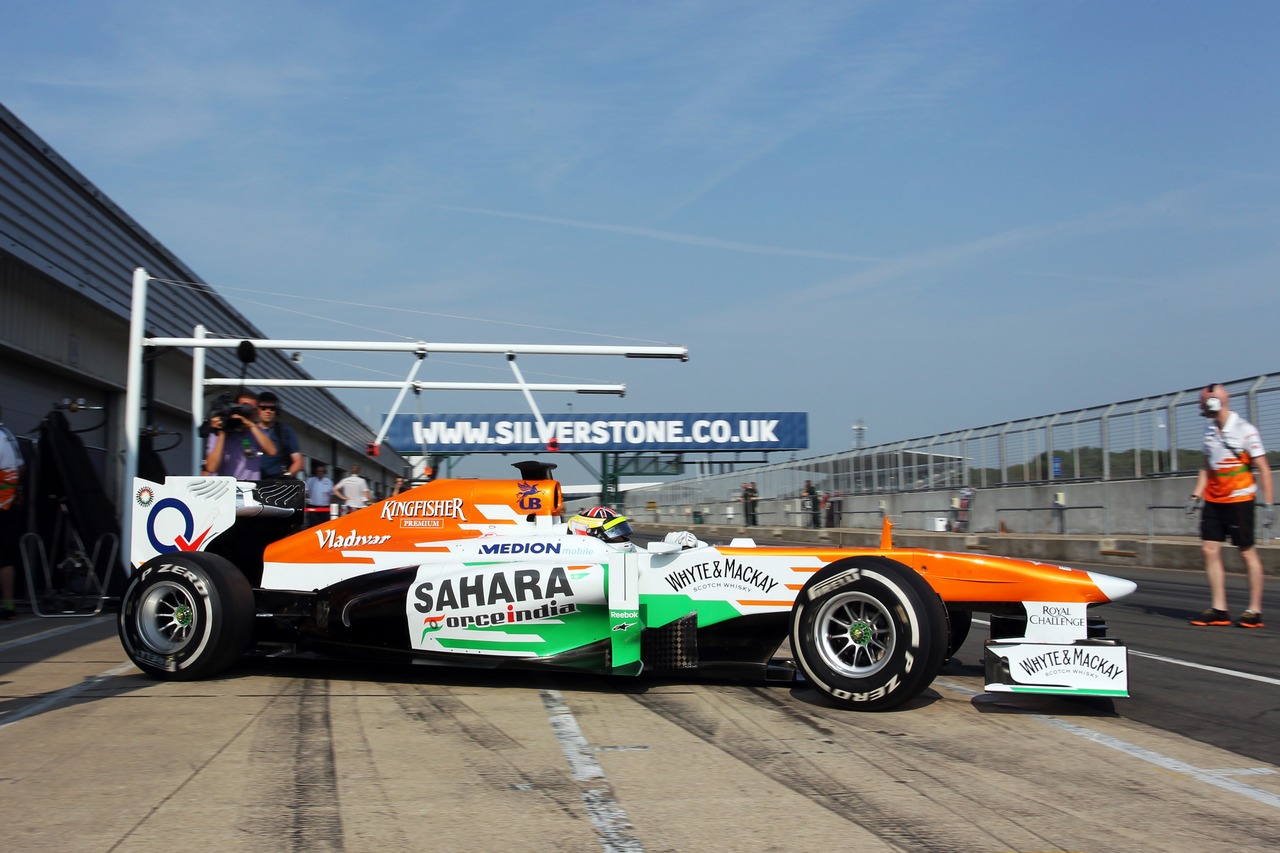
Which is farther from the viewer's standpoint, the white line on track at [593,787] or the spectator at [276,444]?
the spectator at [276,444]

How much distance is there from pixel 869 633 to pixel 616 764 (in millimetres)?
1523

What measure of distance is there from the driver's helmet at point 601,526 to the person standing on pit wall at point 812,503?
921 inches

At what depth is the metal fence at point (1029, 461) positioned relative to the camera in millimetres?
15664

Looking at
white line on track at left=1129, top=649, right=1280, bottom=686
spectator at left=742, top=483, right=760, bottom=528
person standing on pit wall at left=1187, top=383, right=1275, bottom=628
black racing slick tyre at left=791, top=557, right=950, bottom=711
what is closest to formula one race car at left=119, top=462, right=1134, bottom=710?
black racing slick tyre at left=791, top=557, right=950, bottom=711

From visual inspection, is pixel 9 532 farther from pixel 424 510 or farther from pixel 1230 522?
pixel 1230 522

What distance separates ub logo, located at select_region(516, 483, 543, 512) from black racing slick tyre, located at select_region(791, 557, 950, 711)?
1725 mm

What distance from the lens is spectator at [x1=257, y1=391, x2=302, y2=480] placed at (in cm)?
762

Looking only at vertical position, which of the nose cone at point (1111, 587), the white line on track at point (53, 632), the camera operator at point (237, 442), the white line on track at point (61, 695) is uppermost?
the camera operator at point (237, 442)

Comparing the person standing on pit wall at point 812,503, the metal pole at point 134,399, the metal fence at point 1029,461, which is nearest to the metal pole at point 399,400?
the metal pole at point 134,399

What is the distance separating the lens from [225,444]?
7453 mm

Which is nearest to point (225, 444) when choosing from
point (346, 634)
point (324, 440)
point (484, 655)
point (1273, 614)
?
point (346, 634)

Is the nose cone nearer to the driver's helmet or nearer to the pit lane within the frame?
the pit lane

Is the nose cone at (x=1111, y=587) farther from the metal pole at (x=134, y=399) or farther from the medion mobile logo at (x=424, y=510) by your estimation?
the metal pole at (x=134, y=399)

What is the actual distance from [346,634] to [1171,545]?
12726mm
